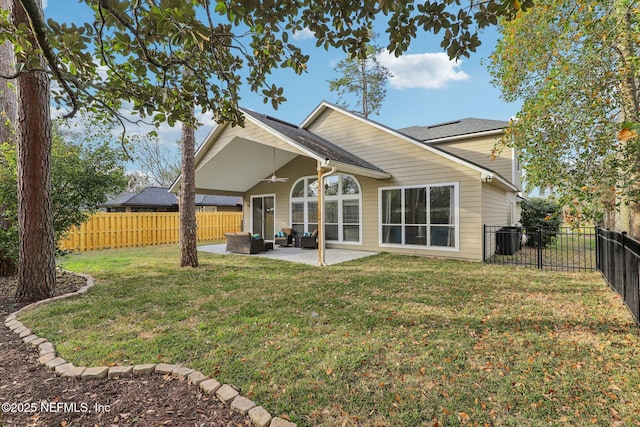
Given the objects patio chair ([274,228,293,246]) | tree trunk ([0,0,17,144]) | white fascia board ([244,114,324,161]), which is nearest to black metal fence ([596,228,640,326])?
white fascia board ([244,114,324,161])

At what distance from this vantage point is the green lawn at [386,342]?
2.35 metres

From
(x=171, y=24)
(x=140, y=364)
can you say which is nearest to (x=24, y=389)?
(x=140, y=364)

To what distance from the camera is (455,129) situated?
1386 centimetres

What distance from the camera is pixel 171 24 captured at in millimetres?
1941

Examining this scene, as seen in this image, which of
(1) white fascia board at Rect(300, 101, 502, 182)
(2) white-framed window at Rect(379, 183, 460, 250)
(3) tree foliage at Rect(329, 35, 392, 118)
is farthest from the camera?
(3) tree foliage at Rect(329, 35, 392, 118)

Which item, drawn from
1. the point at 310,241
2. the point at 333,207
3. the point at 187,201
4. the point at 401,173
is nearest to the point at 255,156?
the point at 333,207

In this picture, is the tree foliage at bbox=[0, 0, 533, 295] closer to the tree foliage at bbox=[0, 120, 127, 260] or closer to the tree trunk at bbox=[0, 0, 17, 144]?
the tree foliage at bbox=[0, 120, 127, 260]

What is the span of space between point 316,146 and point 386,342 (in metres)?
6.89

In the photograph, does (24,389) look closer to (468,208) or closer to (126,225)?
(468,208)

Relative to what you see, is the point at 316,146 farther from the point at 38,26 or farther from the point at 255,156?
the point at 38,26

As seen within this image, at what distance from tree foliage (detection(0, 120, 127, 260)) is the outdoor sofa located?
4.37m

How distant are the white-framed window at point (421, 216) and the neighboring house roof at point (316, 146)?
1225 millimetres

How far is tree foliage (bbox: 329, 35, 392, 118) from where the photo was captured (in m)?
20.3

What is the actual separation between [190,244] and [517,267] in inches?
339
